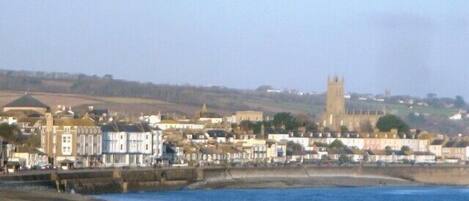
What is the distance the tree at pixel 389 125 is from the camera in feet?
389

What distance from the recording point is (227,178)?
79688mm

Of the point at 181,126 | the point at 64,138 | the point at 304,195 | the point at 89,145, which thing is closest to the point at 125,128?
the point at 89,145

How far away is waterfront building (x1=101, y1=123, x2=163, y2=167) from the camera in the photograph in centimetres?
8475

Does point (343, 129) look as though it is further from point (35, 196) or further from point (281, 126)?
point (35, 196)

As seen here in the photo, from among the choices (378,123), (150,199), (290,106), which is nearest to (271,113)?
(290,106)

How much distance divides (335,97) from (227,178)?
5503cm

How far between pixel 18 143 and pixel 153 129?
10908mm

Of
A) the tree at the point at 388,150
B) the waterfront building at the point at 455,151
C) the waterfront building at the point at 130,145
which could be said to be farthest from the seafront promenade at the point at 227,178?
the waterfront building at the point at 455,151

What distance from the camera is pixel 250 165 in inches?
3374

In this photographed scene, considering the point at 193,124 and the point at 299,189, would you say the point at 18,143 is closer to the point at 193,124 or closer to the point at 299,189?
the point at 299,189

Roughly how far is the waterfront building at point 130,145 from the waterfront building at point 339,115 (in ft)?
121

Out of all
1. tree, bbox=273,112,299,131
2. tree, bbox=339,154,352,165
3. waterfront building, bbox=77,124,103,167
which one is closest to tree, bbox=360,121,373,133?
tree, bbox=273,112,299,131

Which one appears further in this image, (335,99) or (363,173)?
(335,99)

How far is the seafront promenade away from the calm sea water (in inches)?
69.3
